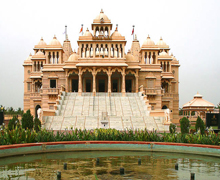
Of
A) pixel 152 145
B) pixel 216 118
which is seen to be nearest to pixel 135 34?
pixel 216 118

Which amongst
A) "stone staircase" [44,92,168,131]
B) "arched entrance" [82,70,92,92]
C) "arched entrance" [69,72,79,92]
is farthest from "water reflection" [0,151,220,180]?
"arched entrance" [82,70,92,92]

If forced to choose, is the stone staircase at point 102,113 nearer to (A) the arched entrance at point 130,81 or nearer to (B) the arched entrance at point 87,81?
(A) the arched entrance at point 130,81

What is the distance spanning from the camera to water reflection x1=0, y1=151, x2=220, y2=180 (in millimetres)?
10758

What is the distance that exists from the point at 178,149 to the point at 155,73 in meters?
29.6

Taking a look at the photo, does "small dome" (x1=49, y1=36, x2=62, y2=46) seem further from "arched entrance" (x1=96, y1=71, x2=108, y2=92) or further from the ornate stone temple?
"arched entrance" (x1=96, y1=71, x2=108, y2=92)

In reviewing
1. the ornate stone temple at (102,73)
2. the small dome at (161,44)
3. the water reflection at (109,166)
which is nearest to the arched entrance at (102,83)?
the ornate stone temple at (102,73)

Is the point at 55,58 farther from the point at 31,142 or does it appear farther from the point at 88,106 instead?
the point at 31,142

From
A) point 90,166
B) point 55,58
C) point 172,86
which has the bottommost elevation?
point 90,166

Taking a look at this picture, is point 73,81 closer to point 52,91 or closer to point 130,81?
point 52,91

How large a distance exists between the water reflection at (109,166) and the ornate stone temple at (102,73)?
20627 mm

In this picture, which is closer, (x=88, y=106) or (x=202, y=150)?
(x=202, y=150)

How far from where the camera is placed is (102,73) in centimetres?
4472

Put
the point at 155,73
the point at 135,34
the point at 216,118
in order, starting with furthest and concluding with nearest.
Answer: the point at 135,34
the point at 155,73
the point at 216,118

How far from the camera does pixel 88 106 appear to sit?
115 ft
